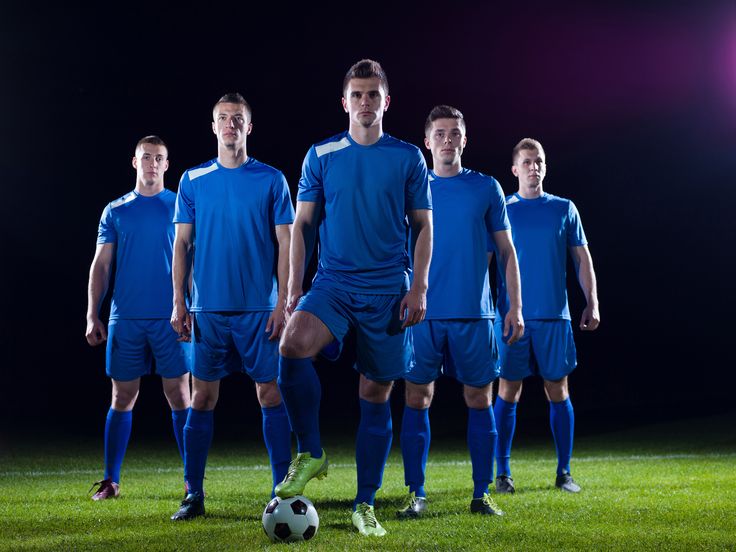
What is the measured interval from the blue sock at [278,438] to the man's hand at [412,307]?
3.60 ft

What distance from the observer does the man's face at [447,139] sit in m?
4.69

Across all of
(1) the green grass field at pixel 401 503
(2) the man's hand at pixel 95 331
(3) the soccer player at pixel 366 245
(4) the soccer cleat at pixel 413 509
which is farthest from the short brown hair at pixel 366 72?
(2) the man's hand at pixel 95 331

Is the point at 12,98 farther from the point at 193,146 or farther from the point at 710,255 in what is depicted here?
the point at 710,255

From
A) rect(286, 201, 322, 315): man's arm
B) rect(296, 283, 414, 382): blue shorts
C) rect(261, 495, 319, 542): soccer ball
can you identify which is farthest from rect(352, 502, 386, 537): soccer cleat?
rect(286, 201, 322, 315): man's arm

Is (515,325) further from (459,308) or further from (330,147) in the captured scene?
(330,147)

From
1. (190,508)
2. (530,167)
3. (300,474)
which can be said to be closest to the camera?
(300,474)

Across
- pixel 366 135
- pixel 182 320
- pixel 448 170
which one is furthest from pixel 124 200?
pixel 366 135

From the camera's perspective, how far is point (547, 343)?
5.55 m

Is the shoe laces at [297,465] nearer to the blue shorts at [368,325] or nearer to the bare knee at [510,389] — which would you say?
the blue shorts at [368,325]

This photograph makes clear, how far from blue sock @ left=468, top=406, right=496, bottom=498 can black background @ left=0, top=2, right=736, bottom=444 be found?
7.54m

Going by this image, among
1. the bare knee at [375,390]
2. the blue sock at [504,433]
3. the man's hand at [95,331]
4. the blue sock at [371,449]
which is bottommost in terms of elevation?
A: the blue sock at [504,433]

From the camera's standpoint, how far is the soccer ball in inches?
138

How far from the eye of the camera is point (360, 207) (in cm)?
377

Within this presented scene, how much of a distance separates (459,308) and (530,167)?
1505mm
